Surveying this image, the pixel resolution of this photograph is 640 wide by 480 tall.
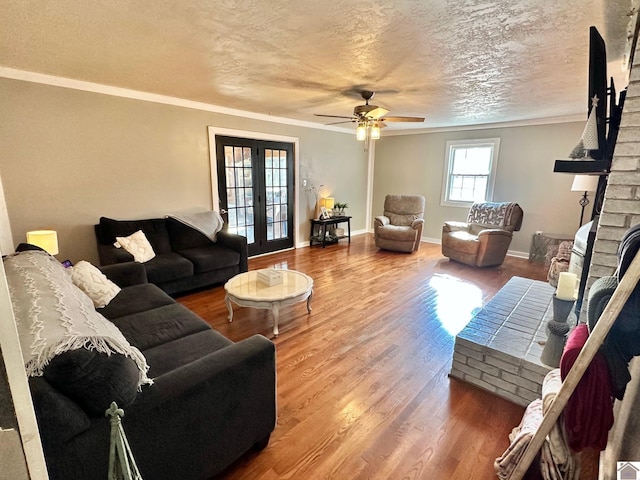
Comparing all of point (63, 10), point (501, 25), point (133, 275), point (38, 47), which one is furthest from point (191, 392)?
point (38, 47)

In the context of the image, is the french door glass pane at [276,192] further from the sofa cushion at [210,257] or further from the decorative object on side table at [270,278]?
the decorative object on side table at [270,278]

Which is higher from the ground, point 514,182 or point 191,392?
point 514,182

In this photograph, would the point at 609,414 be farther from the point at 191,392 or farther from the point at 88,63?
the point at 88,63

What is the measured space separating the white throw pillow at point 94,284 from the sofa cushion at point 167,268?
0.81 m

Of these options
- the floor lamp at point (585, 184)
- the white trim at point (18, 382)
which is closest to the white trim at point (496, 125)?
the floor lamp at point (585, 184)

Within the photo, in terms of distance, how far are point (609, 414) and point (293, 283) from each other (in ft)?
7.43

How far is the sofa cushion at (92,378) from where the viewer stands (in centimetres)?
97

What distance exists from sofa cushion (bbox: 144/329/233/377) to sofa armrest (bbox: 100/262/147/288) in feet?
3.95

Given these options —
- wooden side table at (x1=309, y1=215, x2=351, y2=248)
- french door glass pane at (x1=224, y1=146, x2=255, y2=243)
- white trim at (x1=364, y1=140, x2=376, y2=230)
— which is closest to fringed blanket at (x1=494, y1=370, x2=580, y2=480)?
french door glass pane at (x1=224, y1=146, x2=255, y2=243)

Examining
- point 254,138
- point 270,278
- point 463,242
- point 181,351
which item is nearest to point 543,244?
point 463,242

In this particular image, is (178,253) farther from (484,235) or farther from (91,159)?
(484,235)

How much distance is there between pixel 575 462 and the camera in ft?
4.33

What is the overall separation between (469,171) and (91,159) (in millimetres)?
6012

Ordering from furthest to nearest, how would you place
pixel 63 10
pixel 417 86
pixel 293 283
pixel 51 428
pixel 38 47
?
pixel 417 86 → pixel 293 283 → pixel 38 47 → pixel 63 10 → pixel 51 428
